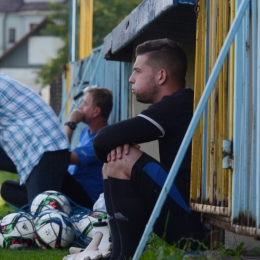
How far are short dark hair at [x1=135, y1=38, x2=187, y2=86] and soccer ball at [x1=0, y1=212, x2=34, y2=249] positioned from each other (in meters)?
1.80

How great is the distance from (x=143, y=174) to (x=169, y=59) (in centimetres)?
83

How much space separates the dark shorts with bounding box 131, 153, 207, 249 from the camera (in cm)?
441

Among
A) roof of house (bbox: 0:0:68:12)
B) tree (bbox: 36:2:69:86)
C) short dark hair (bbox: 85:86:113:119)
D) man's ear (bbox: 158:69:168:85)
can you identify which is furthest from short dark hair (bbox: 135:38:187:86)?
roof of house (bbox: 0:0:68:12)

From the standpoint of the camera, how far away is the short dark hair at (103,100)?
8359mm

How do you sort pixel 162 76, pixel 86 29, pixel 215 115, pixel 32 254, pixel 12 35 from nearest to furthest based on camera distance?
pixel 215 115 < pixel 162 76 < pixel 32 254 < pixel 86 29 < pixel 12 35

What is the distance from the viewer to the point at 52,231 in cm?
596

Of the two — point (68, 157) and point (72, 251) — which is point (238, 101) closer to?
point (72, 251)

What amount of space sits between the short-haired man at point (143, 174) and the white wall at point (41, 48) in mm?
74898

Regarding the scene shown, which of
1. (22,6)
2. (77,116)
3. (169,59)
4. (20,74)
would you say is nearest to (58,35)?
(20,74)

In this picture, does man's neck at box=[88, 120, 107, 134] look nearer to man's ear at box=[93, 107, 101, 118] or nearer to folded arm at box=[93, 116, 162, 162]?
man's ear at box=[93, 107, 101, 118]

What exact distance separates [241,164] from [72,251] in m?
1.86

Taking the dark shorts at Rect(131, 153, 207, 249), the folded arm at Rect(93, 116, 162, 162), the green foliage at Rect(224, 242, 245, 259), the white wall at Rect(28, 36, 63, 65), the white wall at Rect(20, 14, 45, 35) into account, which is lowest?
the green foliage at Rect(224, 242, 245, 259)

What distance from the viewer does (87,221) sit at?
611 cm

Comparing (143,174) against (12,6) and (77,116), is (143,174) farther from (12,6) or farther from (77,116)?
(12,6)
